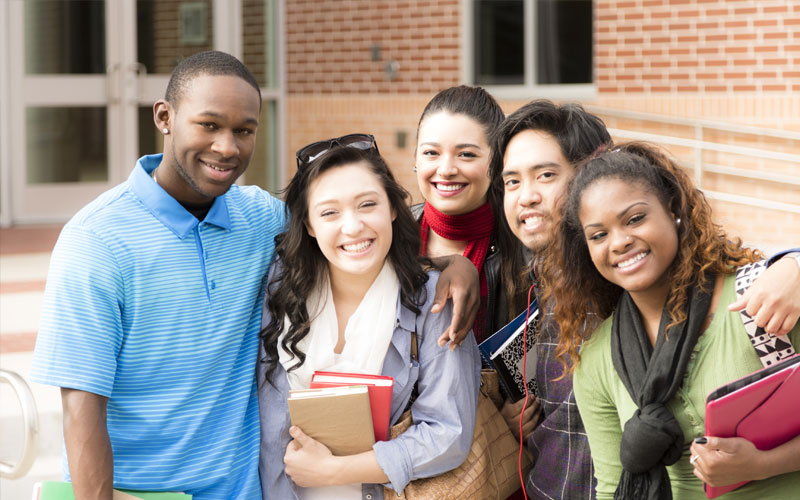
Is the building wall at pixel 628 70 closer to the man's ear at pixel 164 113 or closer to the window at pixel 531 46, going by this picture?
the window at pixel 531 46

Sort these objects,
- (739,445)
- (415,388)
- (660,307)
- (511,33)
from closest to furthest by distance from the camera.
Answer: (739,445), (660,307), (415,388), (511,33)

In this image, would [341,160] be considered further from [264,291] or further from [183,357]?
[183,357]

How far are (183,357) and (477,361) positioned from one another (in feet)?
2.85

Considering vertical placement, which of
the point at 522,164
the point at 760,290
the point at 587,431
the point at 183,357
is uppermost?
the point at 522,164

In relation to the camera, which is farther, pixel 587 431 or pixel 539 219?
pixel 539 219

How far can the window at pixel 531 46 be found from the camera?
9.42 m

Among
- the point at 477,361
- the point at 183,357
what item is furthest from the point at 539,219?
the point at 183,357

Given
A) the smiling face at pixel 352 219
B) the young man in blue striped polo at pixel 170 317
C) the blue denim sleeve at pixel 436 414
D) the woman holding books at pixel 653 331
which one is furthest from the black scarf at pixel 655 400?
the smiling face at pixel 352 219

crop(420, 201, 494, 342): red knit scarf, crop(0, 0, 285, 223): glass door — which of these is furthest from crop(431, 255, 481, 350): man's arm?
crop(0, 0, 285, 223): glass door

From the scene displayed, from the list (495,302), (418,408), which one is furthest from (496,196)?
(418,408)

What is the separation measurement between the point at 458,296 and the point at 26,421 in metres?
1.58

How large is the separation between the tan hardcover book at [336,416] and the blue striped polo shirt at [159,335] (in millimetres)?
192

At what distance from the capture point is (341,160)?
2902 millimetres

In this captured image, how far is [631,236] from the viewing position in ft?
8.08
